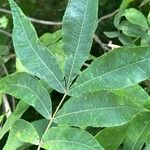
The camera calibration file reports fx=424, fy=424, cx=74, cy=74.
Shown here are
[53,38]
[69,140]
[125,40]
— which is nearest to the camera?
[69,140]

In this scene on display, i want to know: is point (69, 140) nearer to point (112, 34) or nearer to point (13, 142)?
point (13, 142)

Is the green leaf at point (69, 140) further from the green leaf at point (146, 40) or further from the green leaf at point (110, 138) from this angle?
the green leaf at point (146, 40)

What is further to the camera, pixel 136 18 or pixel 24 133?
pixel 136 18

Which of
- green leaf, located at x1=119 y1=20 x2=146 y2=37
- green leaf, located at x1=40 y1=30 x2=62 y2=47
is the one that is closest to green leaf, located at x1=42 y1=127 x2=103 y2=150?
green leaf, located at x1=40 y1=30 x2=62 y2=47

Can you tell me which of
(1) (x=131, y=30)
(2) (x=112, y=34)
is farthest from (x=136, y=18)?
(2) (x=112, y=34)

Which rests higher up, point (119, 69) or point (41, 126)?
point (119, 69)

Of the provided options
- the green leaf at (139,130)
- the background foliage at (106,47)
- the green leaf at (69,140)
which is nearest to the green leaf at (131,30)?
the background foliage at (106,47)

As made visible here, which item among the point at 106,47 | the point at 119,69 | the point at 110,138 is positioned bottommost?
the point at 106,47

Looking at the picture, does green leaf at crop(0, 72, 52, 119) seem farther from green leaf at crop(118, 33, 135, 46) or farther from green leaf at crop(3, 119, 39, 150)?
green leaf at crop(118, 33, 135, 46)
